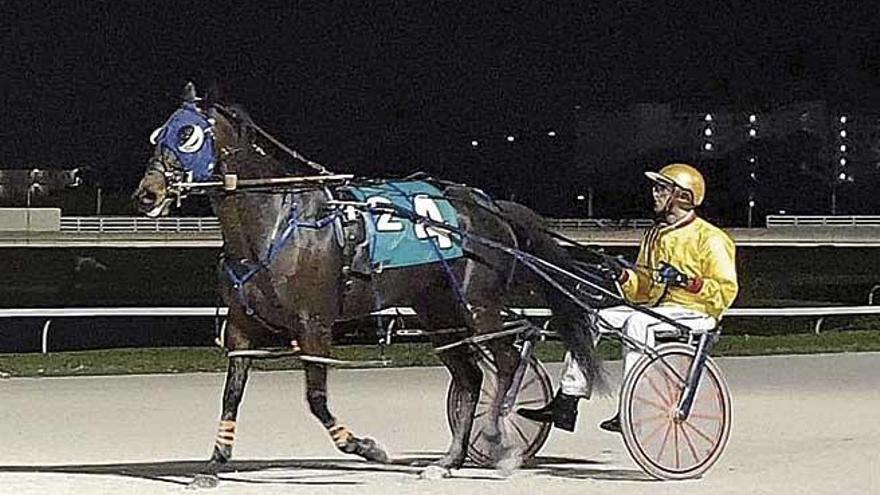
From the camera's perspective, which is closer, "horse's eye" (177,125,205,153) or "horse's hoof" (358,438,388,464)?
"horse's eye" (177,125,205,153)

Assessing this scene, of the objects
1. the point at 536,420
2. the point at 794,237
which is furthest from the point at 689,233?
the point at 794,237

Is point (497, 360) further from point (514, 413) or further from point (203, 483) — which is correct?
point (203, 483)

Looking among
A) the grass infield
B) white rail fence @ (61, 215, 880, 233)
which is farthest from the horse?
white rail fence @ (61, 215, 880, 233)

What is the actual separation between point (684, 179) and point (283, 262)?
216 centimetres

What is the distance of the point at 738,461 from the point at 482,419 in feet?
4.97

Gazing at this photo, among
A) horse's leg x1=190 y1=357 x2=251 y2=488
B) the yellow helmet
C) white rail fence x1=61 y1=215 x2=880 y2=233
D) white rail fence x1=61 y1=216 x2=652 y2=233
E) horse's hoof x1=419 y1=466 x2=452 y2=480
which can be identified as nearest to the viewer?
horse's leg x1=190 y1=357 x2=251 y2=488

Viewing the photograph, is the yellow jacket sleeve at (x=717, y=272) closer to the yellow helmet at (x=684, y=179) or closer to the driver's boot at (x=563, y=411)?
the yellow helmet at (x=684, y=179)

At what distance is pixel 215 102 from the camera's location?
29.5 ft

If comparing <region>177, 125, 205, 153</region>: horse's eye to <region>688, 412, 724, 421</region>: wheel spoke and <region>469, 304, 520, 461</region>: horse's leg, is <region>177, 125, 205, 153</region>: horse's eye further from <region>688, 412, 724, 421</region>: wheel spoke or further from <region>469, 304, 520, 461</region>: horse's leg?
<region>688, 412, 724, 421</region>: wheel spoke

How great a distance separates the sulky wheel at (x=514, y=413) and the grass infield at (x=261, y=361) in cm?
559

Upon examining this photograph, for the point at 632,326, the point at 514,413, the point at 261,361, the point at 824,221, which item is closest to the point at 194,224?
the point at 824,221

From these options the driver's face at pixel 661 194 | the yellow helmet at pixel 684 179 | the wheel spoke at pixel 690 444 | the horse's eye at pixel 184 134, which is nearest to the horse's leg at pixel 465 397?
the wheel spoke at pixel 690 444

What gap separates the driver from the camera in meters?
9.35

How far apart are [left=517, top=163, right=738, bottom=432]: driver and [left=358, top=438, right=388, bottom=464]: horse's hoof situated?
948 mm
